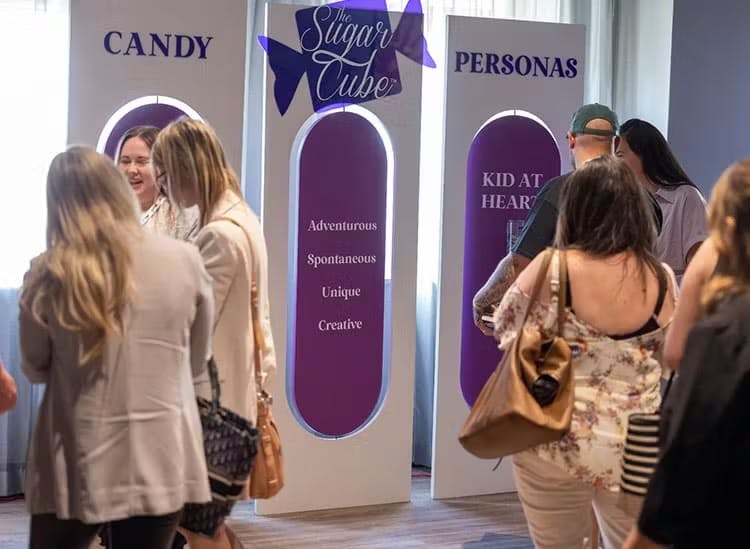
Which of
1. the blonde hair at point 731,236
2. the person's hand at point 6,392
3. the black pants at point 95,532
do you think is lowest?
the black pants at point 95,532

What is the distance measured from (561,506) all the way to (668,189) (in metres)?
1.81

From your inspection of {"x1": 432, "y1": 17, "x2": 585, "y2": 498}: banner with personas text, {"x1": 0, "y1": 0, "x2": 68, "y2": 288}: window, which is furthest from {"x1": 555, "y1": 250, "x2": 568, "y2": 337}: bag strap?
{"x1": 0, "y1": 0, "x2": 68, "y2": 288}: window

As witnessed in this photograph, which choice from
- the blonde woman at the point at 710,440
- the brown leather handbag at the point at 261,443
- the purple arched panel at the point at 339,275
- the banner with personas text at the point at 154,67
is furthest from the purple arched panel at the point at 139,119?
the blonde woman at the point at 710,440

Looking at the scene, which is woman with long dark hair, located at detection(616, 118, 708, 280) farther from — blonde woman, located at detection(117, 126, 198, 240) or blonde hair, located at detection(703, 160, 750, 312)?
blonde hair, located at detection(703, 160, 750, 312)

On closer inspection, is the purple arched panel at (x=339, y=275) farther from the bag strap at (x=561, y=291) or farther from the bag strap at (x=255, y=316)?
the bag strap at (x=561, y=291)

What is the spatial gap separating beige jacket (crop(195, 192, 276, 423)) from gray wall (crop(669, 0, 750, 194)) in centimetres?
312

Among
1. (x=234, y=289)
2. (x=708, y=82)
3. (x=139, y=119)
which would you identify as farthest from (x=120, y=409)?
(x=708, y=82)

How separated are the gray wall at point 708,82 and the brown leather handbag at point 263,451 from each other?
10.3 ft

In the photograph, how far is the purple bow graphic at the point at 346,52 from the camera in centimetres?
439

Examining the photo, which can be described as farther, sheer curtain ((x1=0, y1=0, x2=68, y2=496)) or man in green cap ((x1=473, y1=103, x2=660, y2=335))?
sheer curtain ((x1=0, y1=0, x2=68, y2=496))

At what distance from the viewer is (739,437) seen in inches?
70.8

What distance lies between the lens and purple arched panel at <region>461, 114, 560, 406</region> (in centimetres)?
481

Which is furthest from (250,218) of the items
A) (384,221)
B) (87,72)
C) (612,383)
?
(384,221)

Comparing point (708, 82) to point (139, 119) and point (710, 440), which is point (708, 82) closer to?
point (139, 119)
